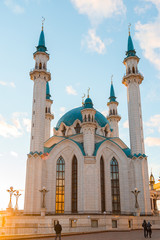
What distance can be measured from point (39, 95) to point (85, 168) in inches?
568

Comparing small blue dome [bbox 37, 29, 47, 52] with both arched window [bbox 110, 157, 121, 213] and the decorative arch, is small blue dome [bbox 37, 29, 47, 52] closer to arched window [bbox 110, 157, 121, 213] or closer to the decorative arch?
the decorative arch

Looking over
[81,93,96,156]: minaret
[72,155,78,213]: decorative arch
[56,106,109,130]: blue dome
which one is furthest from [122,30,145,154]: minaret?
[72,155,78,213]: decorative arch

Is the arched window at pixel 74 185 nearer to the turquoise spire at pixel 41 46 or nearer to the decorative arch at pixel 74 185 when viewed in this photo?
the decorative arch at pixel 74 185

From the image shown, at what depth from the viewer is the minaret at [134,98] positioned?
42.0 metres

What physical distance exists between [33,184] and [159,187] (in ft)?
139

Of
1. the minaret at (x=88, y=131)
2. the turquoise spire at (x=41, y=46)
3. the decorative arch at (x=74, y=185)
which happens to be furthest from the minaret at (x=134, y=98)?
the turquoise spire at (x=41, y=46)

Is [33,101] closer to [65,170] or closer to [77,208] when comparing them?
[65,170]

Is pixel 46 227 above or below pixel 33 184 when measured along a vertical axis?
below

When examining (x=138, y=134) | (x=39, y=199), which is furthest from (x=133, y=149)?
(x=39, y=199)

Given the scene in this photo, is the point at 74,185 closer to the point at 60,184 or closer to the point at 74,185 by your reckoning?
the point at 74,185

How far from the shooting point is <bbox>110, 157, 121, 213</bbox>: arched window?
40741 mm

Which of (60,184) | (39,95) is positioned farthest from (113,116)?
(60,184)

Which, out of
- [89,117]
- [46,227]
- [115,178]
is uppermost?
[89,117]

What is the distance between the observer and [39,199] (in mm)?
36844
